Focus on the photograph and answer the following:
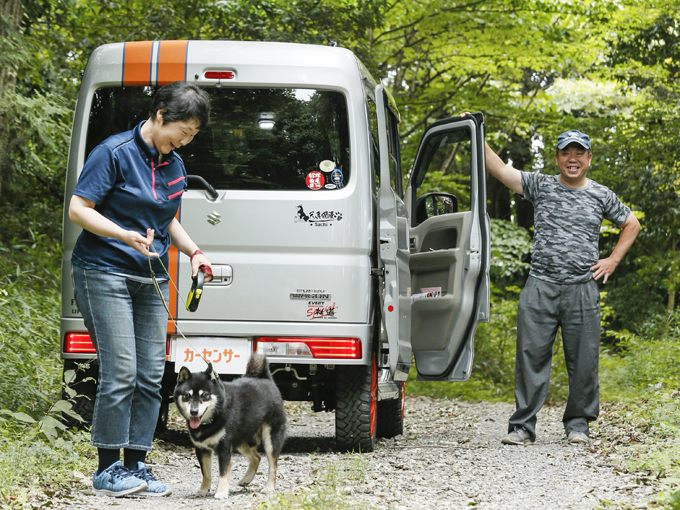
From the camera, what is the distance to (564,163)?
6.26 m

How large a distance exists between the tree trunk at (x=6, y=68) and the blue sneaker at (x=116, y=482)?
508 cm

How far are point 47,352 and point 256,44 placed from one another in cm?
404

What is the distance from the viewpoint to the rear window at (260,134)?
211 inches

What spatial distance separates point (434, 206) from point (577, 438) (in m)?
2.24

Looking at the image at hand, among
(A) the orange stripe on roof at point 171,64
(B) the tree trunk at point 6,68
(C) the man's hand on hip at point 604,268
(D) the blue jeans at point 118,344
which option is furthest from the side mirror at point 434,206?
(B) the tree trunk at point 6,68

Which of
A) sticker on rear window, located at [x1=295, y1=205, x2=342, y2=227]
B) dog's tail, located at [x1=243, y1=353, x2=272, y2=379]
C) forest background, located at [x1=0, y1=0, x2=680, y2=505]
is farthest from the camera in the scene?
forest background, located at [x1=0, y1=0, x2=680, y2=505]

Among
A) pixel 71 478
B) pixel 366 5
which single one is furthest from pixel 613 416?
pixel 366 5

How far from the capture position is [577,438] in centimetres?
605

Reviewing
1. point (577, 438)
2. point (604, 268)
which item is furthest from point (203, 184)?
point (577, 438)

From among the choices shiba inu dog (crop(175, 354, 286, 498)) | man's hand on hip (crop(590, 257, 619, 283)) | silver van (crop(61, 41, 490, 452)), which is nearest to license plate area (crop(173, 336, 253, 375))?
silver van (crop(61, 41, 490, 452))

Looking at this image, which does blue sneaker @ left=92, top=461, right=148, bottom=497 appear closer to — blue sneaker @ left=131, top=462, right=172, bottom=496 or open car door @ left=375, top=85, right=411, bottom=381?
blue sneaker @ left=131, top=462, right=172, bottom=496

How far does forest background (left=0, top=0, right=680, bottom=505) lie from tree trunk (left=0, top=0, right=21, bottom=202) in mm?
15

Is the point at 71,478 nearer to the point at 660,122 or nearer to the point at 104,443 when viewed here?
the point at 104,443

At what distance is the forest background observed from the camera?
848 centimetres
